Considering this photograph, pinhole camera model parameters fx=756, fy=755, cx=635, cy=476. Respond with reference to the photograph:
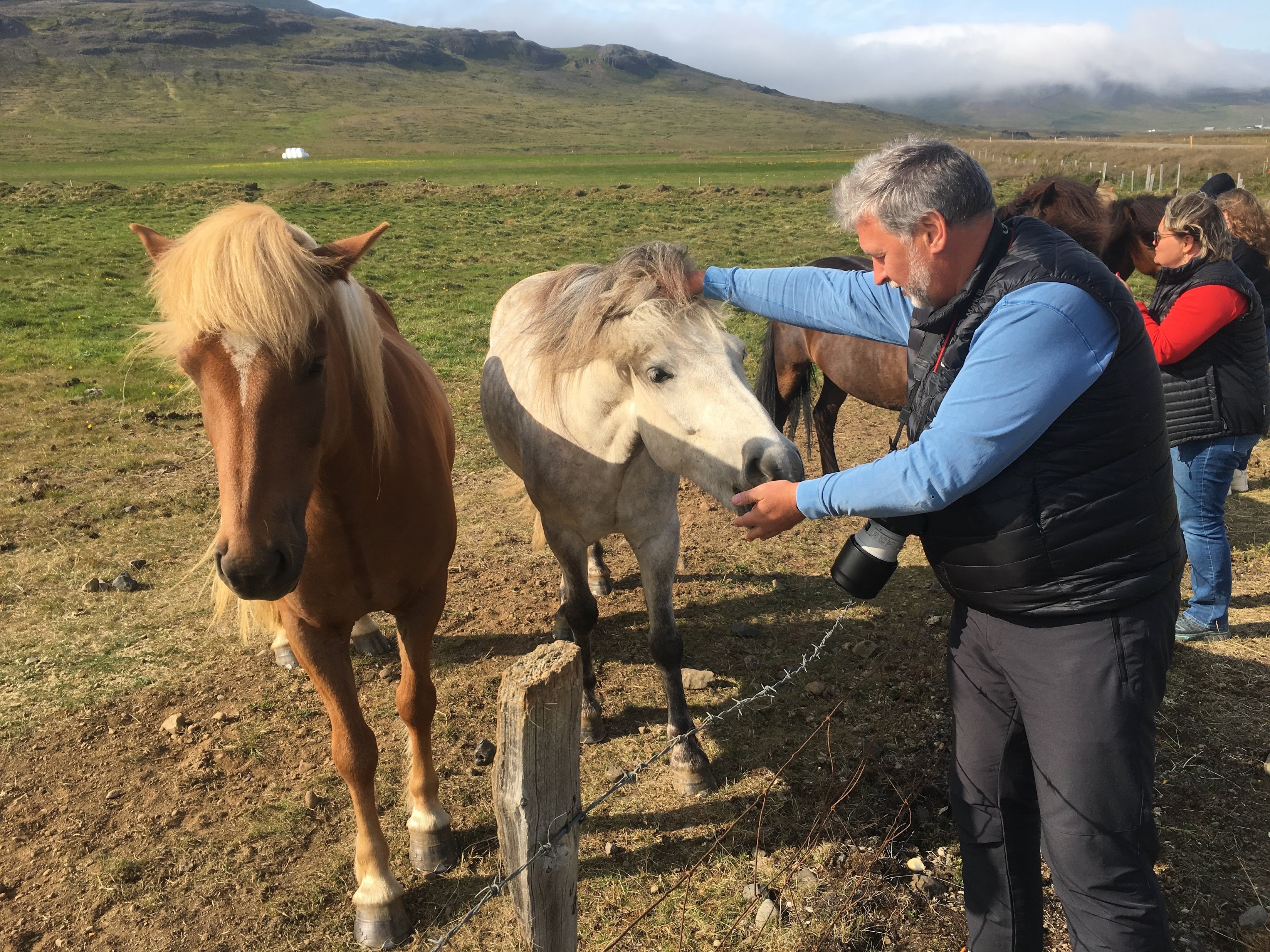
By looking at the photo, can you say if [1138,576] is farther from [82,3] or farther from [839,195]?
[82,3]

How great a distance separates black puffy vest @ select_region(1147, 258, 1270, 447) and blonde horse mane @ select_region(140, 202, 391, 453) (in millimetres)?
3887

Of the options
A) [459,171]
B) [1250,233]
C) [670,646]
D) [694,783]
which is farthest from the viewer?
[459,171]

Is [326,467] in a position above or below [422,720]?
above

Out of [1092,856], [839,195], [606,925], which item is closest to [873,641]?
[606,925]

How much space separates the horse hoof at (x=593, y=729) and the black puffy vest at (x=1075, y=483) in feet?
7.84

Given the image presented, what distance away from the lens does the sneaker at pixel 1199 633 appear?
4.36 m

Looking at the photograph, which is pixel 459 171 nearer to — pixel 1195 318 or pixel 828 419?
pixel 828 419

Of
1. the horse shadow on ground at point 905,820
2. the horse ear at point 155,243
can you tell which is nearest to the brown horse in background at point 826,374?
the horse shadow on ground at point 905,820

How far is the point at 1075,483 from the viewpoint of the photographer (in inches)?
70.5

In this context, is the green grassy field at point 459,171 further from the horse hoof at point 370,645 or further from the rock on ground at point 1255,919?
the rock on ground at point 1255,919

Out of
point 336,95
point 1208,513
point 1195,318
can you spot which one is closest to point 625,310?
point 1195,318

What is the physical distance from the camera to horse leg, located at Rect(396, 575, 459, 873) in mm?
3102

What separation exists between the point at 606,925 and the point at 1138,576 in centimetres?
221

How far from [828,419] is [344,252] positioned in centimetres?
527
